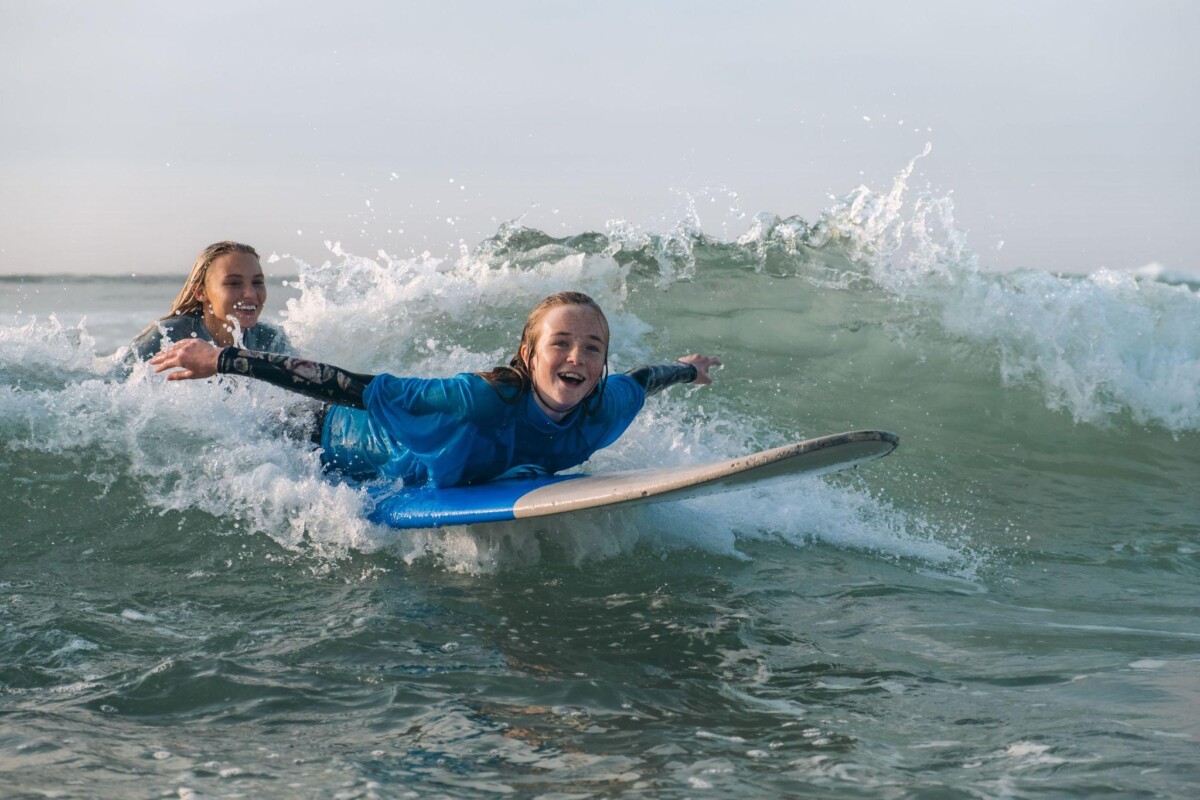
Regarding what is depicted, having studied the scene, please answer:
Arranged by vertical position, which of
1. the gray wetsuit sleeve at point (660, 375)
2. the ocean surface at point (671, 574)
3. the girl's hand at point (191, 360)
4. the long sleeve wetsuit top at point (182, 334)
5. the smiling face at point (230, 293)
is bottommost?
the ocean surface at point (671, 574)

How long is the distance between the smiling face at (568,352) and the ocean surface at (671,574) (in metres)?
0.59

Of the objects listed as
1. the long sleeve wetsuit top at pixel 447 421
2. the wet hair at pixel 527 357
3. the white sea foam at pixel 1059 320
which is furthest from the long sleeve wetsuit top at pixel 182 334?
the white sea foam at pixel 1059 320

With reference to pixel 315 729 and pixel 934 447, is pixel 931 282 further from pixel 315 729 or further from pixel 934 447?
pixel 315 729

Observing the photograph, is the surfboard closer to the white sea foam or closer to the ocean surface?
the ocean surface

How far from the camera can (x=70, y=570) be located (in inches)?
185

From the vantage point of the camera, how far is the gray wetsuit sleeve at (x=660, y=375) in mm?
5344

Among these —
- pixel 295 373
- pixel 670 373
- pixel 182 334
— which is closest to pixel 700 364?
pixel 670 373

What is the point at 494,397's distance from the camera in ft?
15.1

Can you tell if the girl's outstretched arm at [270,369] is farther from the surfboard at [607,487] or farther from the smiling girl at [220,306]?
the smiling girl at [220,306]

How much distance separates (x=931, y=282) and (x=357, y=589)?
6326mm

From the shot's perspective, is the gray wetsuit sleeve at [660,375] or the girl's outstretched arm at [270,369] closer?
the girl's outstretched arm at [270,369]

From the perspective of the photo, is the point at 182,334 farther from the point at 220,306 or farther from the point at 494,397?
the point at 494,397

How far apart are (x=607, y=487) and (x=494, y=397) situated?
57 centimetres

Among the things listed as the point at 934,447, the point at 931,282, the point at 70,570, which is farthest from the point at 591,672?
the point at 931,282
